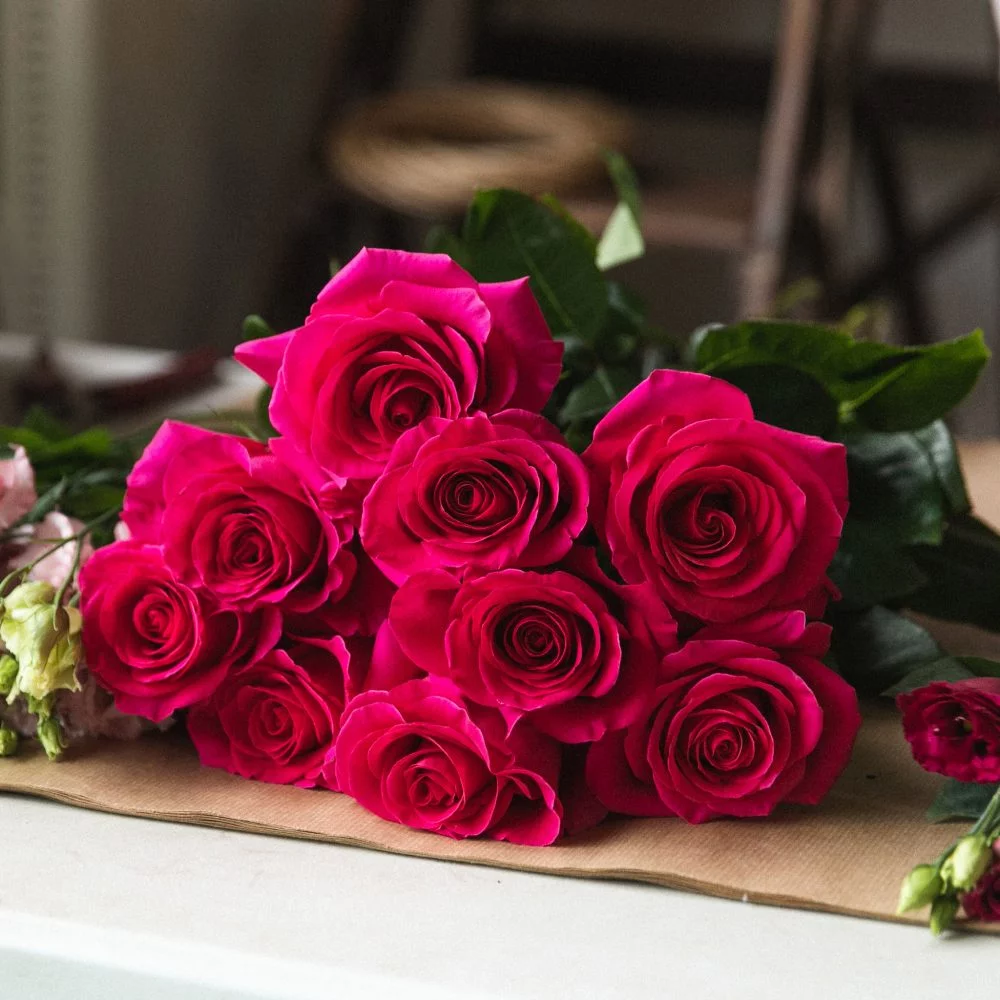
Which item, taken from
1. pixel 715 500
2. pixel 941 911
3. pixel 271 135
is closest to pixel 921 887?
pixel 941 911

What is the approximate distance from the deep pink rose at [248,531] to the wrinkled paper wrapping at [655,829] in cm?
6

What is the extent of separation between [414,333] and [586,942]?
178 mm

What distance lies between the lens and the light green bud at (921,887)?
343 mm

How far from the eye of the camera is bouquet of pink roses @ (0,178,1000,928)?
1.26 feet

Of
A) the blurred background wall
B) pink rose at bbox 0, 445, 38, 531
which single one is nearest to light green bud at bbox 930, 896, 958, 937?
pink rose at bbox 0, 445, 38, 531

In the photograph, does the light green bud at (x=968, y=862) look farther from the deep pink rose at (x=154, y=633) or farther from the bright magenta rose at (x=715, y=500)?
the deep pink rose at (x=154, y=633)

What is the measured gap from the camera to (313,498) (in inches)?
16.1

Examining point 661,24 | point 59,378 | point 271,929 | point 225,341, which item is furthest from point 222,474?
point 661,24

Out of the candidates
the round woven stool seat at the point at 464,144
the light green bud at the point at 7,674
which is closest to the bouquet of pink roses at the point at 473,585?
the light green bud at the point at 7,674

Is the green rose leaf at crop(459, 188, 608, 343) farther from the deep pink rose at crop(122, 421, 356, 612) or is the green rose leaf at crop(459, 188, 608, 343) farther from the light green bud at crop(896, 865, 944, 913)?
the light green bud at crop(896, 865, 944, 913)

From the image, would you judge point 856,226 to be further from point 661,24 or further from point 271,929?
point 271,929

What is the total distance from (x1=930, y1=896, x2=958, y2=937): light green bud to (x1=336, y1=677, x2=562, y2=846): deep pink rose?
106 mm

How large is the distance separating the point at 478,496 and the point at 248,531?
0.26 ft

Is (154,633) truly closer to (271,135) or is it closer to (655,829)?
(655,829)
